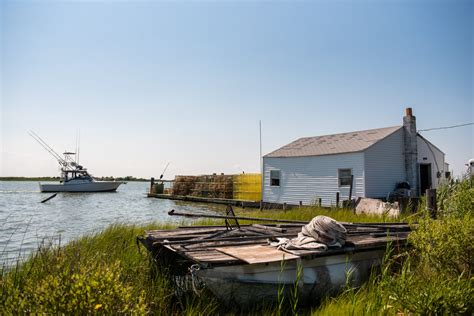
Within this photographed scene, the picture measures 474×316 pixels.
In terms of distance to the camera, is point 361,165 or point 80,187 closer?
point 361,165

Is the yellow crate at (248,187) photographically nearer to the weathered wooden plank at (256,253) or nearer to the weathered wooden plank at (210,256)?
the weathered wooden plank at (256,253)

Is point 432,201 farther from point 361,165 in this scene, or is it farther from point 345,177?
point 345,177

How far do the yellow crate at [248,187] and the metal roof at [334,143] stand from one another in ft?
14.0

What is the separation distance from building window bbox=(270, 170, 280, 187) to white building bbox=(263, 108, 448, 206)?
118mm

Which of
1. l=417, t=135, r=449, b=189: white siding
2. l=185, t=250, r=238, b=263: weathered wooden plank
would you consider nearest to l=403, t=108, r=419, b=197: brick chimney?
l=417, t=135, r=449, b=189: white siding

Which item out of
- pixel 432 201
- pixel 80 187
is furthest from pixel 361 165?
pixel 80 187

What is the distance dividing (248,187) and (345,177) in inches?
424

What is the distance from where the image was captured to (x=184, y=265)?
6480mm

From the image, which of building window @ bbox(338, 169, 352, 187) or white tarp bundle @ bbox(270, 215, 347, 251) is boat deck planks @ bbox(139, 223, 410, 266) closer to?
white tarp bundle @ bbox(270, 215, 347, 251)

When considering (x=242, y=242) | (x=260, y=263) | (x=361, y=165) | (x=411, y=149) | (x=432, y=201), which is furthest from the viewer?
(x=411, y=149)

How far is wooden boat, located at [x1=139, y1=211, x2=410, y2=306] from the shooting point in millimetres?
5102

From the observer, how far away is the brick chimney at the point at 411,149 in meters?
20.7

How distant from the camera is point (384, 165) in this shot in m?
20.0

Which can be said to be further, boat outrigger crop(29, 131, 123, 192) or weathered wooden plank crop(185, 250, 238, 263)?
boat outrigger crop(29, 131, 123, 192)
